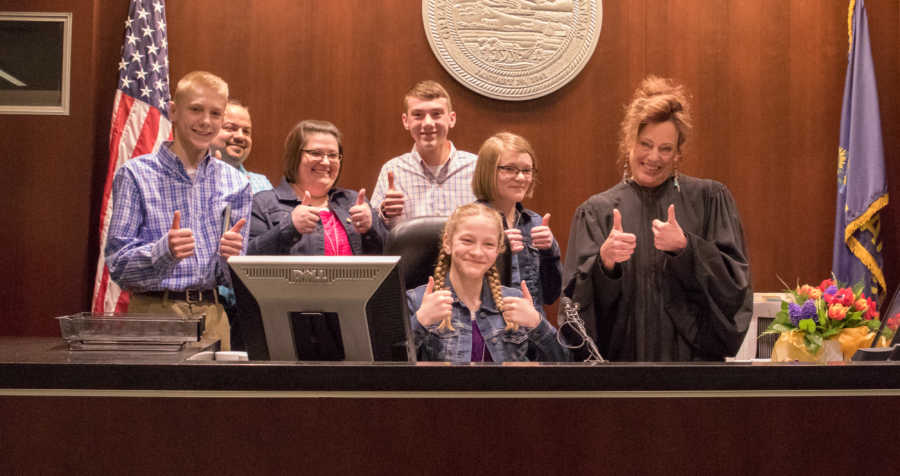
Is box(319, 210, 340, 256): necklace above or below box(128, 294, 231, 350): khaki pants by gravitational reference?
above

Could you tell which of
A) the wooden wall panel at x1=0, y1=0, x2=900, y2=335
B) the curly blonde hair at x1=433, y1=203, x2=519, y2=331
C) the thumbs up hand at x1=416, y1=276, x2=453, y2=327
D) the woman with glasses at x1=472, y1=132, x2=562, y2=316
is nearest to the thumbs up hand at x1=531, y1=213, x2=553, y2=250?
the woman with glasses at x1=472, y1=132, x2=562, y2=316

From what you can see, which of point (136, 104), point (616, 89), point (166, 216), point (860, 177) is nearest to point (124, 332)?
point (166, 216)

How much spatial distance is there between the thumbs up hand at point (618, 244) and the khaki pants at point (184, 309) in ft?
4.76

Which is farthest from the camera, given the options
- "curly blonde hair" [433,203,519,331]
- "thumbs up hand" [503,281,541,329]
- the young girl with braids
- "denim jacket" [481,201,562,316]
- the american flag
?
the american flag

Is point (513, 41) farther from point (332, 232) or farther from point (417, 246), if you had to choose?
point (417, 246)

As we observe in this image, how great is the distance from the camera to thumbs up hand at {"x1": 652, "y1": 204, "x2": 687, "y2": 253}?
8.21 feet

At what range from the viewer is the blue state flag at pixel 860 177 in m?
4.58

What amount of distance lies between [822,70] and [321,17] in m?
3.04

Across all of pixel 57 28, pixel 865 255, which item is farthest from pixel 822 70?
pixel 57 28

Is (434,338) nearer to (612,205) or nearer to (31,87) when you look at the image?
(612,205)

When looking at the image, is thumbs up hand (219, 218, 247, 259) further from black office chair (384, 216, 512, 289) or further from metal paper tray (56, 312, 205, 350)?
metal paper tray (56, 312, 205, 350)

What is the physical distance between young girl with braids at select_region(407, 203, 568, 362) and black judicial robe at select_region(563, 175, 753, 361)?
27 centimetres

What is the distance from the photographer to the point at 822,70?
16.1 feet

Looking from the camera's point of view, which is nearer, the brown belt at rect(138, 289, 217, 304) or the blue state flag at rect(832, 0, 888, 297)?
the brown belt at rect(138, 289, 217, 304)
